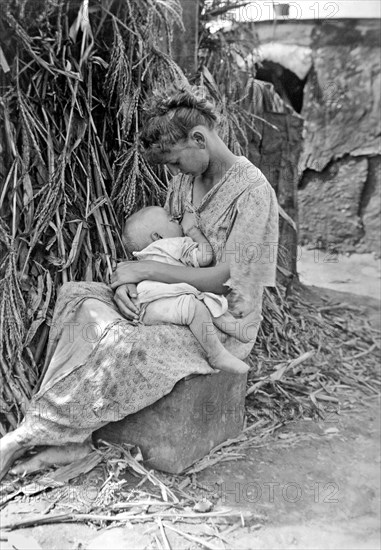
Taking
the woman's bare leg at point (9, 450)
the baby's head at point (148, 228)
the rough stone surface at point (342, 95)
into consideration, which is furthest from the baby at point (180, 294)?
the rough stone surface at point (342, 95)

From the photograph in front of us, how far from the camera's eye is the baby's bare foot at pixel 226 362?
2.69 meters

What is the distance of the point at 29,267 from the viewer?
Result: 10.6ft

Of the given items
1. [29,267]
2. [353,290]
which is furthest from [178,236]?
[353,290]

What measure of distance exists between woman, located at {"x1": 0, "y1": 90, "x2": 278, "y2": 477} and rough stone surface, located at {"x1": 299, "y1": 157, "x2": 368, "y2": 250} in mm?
4687

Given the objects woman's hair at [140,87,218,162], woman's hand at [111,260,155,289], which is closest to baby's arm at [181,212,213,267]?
woman's hand at [111,260,155,289]

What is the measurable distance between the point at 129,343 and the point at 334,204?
534 centimetres

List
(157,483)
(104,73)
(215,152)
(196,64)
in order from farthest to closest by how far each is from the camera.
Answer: (196,64) < (104,73) < (215,152) < (157,483)

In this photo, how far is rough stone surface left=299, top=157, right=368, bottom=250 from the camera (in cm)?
731

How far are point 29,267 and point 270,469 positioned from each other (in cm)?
150

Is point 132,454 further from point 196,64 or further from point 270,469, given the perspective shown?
point 196,64

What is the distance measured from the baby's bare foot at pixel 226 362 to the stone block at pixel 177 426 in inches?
4.0

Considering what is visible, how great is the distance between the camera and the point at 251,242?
8.96 feet

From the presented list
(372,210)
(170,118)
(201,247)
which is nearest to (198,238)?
(201,247)

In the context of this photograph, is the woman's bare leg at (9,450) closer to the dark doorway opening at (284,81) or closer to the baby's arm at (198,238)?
the baby's arm at (198,238)
